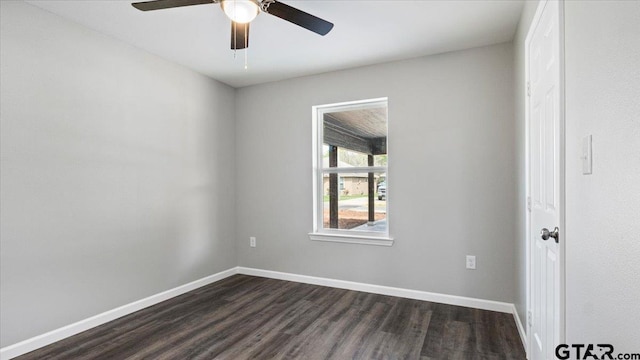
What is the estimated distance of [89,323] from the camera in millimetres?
2629

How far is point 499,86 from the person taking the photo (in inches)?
115

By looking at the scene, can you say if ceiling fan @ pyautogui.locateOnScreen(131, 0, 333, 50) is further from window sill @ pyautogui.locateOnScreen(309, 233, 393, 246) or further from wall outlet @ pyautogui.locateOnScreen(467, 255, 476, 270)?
wall outlet @ pyautogui.locateOnScreen(467, 255, 476, 270)

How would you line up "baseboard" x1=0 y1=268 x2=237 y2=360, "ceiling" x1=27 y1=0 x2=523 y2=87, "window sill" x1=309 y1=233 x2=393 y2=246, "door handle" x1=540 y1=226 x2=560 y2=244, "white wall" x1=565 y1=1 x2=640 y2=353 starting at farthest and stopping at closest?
"window sill" x1=309 y1=233 x2=393 y2=246 < "ceiling" x1=27 y1=0 x2=523 y2=87 < "baseboard" x1=0 y1=268 x2=237 y2=360 < "door handle" x1=540 y1=226 x2=560 y2=244 < "white wall" x1=565 y1=1 x2=640 y2=353

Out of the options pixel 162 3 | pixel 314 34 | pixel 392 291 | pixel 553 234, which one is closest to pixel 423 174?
pixel 392 291

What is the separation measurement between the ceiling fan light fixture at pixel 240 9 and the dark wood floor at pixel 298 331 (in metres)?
2.17

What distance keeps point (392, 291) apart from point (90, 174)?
301cm

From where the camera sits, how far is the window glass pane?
3592 millimetres

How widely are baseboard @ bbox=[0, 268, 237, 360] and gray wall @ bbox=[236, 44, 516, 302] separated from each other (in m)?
1.04

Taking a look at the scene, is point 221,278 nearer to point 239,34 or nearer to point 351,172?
point 351,172

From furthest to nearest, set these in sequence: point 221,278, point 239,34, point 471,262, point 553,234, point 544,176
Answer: point 221,278 < point 471,262 < point 239,34 < point 544,176 < point 553,234

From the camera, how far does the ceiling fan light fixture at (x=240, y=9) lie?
67.4 inches

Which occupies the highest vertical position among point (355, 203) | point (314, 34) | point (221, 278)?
point (314, 34)

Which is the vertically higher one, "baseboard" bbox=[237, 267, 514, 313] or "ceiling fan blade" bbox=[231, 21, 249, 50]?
"ceiling fan blade" bbox=[231, 21, 249, 50]

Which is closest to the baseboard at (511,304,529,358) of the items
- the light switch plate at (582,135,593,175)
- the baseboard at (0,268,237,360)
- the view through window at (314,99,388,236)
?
the view through window at (314,99,388,236)
